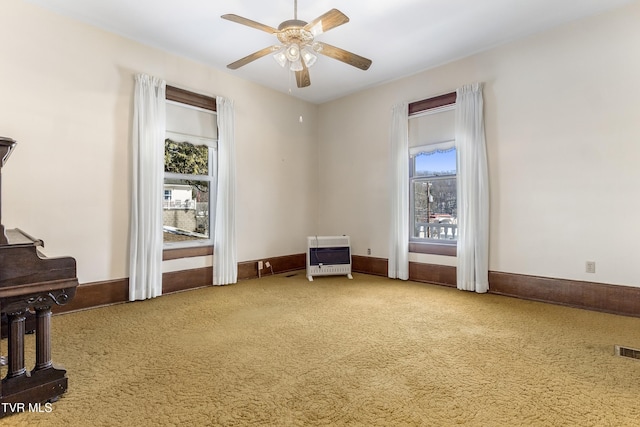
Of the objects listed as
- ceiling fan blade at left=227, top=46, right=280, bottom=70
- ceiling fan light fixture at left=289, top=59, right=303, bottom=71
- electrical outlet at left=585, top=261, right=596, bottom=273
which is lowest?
electrical outlet at left=585, top=261, right=596, bottom=273

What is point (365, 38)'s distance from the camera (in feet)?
11.9

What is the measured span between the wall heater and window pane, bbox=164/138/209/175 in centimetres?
183

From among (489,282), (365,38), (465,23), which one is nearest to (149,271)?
(365,38)

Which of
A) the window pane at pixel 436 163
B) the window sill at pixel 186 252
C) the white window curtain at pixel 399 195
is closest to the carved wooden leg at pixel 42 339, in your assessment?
the window sill at pixel 186 252

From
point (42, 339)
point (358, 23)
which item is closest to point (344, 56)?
point (358, 23)

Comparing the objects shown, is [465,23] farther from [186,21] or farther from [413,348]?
[413,348]

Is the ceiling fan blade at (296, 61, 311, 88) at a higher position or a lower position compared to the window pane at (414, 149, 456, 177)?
higher

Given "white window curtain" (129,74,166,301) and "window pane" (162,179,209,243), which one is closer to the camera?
"white window curtain" (129,74,166,301)

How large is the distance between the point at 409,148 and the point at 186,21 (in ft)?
10.5

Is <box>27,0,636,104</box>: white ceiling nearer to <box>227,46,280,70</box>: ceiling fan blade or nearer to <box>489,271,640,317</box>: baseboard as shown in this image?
<box>227,46,280,70</box>: ceiling fan blade

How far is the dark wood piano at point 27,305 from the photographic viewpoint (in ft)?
5.11

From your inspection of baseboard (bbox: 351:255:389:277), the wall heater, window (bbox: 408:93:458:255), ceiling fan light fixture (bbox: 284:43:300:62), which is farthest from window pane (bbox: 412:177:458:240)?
ceiling fan light fixture (bbox: 284:43:300:62)

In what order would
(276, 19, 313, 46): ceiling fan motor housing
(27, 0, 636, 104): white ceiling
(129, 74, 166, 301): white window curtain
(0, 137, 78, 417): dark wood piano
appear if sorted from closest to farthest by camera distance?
(0, 137, 78, 417): dark wood piano
(276, 19, 313, 46): ceiling fan motor housing
(27, 0, 636, 104): white ceiling
(129, 74, 166, 301): white window curtain

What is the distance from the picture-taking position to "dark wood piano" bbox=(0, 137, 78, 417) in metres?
1.56
